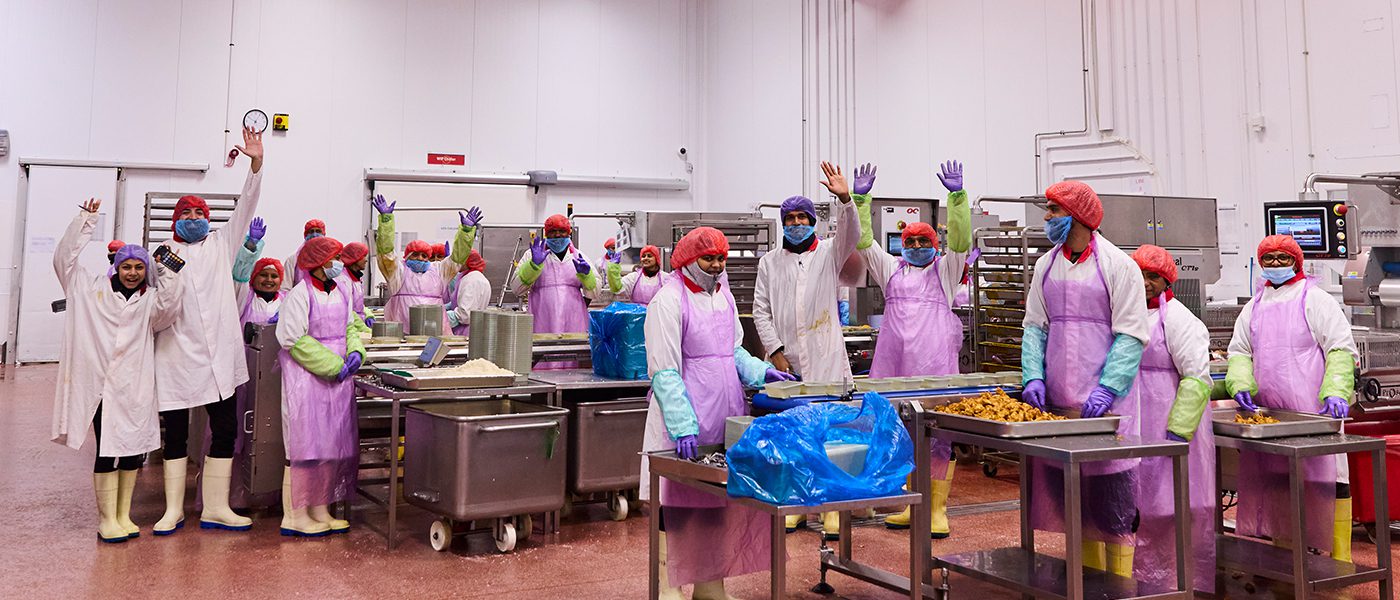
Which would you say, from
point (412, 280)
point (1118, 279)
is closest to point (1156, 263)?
point (1118, 279)

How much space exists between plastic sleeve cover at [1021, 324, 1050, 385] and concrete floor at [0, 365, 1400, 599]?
781mm

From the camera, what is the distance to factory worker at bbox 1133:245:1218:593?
9.75ft

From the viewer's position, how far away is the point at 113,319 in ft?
12.5

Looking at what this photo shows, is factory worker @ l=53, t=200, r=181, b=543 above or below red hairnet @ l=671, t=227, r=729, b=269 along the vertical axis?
below

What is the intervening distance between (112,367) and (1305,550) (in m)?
4.29

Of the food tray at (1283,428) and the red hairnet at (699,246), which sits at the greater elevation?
the red hairnet at (699,246)

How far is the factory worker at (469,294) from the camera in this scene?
22.2 feet

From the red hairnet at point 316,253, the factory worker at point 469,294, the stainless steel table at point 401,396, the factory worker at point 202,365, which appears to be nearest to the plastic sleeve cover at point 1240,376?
the stainless steel table at point 401,396

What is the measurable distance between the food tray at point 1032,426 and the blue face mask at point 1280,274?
1.42m

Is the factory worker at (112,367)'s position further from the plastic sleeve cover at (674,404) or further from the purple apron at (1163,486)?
the purple apron at (1163,486)

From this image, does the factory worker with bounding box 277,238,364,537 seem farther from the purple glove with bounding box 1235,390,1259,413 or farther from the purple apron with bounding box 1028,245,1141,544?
the purple glove with bounding box 1235,390,1259,413

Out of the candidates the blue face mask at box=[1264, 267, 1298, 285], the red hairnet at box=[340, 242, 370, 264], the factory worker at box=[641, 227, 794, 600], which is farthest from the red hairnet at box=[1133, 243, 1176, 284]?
the red hairnet at box=[340, 242, 370, 264]

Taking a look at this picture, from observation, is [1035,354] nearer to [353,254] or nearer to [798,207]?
[798,207]

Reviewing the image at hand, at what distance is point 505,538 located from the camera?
3824 millimetres
